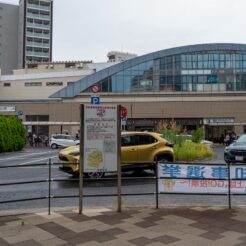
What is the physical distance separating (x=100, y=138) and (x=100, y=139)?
22mm

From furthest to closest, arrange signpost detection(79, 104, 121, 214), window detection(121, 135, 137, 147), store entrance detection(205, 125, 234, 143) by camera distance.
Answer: store entrance detection(205, 125, 234, 143) < window detection(121, 135, 137, 147) < signpost detection(79, 104, 121, 214)

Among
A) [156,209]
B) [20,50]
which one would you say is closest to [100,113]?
[156,209]

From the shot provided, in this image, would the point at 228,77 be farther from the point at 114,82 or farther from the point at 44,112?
the point at 44,112

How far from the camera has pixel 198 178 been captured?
8.35 meters

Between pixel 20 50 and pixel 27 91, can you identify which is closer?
pixel 27 91

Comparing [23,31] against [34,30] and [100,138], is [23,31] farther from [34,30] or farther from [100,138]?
[100,138]

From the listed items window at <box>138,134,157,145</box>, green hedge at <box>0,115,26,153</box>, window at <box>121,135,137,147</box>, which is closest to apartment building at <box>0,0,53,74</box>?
green hedge at <box>0,115,26,153</box>

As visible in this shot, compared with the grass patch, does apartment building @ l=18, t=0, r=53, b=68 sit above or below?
above

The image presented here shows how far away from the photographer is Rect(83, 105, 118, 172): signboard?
805cm

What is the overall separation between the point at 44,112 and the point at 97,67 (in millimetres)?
19950

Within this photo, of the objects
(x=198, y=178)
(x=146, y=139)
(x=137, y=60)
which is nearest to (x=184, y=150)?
(x=146, y=139)

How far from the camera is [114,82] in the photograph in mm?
60438

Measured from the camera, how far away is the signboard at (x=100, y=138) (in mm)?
8047

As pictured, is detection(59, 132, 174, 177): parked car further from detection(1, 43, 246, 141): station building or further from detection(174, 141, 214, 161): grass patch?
detection(1, 43, 246, 141): station building
